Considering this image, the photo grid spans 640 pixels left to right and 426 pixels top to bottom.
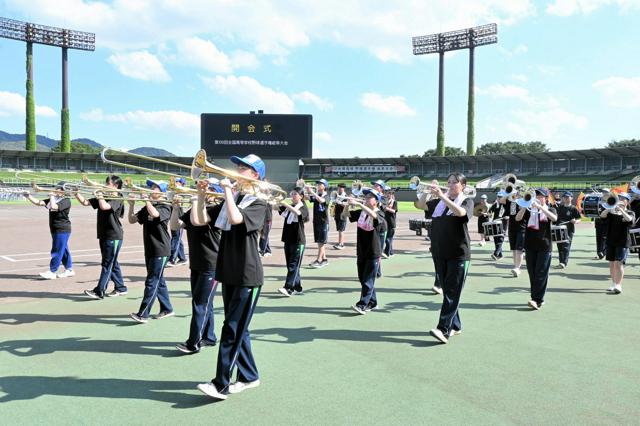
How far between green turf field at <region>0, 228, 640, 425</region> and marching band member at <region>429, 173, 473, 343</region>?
33 cm

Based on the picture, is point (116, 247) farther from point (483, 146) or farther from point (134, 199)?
point (483, 146)

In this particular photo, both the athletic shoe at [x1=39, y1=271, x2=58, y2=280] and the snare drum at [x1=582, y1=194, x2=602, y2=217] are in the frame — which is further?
the snare drum at [x1=582, y1=194, x2=602, y2=217]

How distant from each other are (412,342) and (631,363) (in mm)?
2316

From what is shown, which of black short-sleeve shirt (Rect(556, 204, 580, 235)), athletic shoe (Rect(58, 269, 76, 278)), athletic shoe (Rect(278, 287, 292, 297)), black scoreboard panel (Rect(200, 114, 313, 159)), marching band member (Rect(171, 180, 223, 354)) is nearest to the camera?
marching band member (Rect(171, 180, 223, 354))

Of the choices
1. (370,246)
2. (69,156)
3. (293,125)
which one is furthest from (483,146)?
(370,246)

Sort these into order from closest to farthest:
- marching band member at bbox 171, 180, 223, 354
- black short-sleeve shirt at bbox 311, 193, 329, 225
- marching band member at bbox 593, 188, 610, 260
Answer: marching band member at bbox 171, 180, 223, 354, black short-sleeve shirt at bbox 311, 193, 329, 225, marching band member at bbox 593, 188, 610, 260

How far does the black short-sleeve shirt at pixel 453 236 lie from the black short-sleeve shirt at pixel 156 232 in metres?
3.70

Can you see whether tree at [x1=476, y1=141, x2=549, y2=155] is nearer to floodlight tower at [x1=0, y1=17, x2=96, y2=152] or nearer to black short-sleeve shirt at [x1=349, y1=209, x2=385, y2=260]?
floodlight tower at [x1=0, y1=17, x2=96, y2=152]

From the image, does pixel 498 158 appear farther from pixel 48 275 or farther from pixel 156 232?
pixel 156 232

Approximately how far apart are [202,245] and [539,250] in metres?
5.39

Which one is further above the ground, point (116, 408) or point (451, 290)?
point (451, 290)

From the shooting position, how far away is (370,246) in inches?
291

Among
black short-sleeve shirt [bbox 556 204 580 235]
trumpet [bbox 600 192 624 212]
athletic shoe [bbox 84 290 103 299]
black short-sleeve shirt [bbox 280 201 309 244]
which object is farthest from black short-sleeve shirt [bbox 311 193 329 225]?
black short-sleeve shirt [bbox 556 204 580 235]

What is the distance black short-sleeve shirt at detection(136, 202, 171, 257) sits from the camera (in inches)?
259
